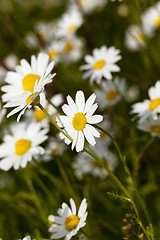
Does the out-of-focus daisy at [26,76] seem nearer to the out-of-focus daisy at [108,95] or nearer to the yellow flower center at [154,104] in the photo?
the yellow flower center at [154,104]

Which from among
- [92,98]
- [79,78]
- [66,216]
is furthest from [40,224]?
[79,78]

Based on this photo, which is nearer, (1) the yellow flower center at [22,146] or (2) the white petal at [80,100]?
(2) the white petal at [80,100]

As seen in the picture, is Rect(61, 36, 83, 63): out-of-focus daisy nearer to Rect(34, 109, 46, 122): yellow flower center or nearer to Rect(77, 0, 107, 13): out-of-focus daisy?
Rect(77, 0, 107, 13): out-of-focus daisy

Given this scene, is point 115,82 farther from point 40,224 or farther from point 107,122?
point 40,224

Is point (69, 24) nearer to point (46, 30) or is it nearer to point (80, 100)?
point (46, 30)

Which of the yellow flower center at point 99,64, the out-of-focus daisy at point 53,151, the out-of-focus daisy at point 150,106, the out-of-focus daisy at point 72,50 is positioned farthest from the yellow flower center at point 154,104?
the out-of-focus daisy at point 72,50

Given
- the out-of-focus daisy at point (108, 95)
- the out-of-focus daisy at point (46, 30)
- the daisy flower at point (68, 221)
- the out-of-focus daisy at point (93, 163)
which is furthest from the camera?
the out-of-focus daisy at point (46, 30)

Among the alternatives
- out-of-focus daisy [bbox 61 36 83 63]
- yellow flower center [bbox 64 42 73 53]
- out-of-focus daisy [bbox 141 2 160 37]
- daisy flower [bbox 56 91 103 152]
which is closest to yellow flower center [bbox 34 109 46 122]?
daisy flower [bbox 56 91 103 152]
